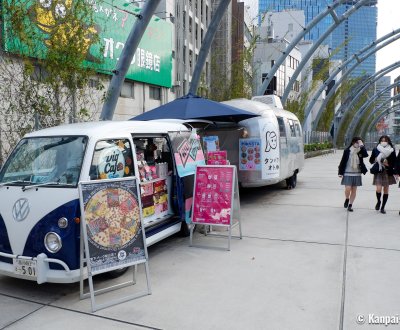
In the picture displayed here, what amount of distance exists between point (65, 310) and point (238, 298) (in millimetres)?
1848

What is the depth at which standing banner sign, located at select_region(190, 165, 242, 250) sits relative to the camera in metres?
6.46

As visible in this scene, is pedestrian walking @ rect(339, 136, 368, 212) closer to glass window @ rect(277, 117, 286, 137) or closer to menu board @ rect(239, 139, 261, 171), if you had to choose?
menu board @ rect(239, 139, 261, 171)

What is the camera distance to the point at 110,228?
15.0ft

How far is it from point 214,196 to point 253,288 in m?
2.07

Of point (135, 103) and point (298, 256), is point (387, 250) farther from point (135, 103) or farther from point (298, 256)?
point (135, 103)

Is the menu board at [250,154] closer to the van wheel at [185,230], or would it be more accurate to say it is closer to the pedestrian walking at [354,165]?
the pedestrian walking at [354,165]

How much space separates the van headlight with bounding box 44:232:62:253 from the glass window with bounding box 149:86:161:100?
866 inches

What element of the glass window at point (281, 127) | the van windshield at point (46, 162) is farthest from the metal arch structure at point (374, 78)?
the van windshield at point (46, 162)

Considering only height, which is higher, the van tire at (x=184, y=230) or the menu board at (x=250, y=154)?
the menu board at (x=250, y=154)

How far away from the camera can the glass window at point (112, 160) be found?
4.99 meters

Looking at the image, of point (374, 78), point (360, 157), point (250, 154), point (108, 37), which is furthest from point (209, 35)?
point (374, 78)

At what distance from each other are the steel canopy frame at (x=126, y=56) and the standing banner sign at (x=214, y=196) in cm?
388

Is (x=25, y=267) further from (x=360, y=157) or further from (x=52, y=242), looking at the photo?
(x=360, y=157)

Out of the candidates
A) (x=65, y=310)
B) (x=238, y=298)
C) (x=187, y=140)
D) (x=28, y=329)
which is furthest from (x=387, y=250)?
(x=28, y=329)
